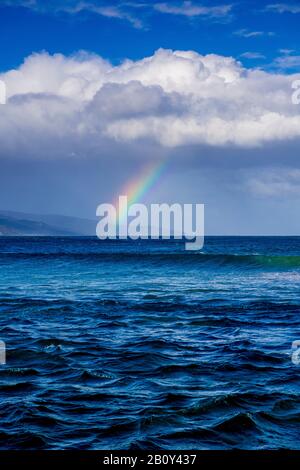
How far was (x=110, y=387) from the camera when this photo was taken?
39.9 ft

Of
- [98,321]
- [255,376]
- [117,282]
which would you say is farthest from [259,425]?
[117,282]

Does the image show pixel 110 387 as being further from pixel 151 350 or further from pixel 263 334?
pixel 263 334

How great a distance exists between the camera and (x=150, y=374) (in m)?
13.3

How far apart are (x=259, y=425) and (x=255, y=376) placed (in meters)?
3.16

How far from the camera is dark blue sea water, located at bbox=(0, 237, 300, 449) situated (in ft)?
31.2

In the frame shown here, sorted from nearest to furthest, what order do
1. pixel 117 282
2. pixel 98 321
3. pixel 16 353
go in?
1. pixel 16 353
2. pixel 98 321
3. pixel 117 282

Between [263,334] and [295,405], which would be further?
[263,334]

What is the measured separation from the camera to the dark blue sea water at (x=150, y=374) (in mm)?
9516

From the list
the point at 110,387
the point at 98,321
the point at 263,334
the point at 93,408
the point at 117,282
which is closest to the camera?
the point at 93,408

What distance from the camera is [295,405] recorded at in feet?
35.9

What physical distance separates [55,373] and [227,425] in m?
5.21

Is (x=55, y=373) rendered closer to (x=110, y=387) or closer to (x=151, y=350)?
(x=110, y=387)
